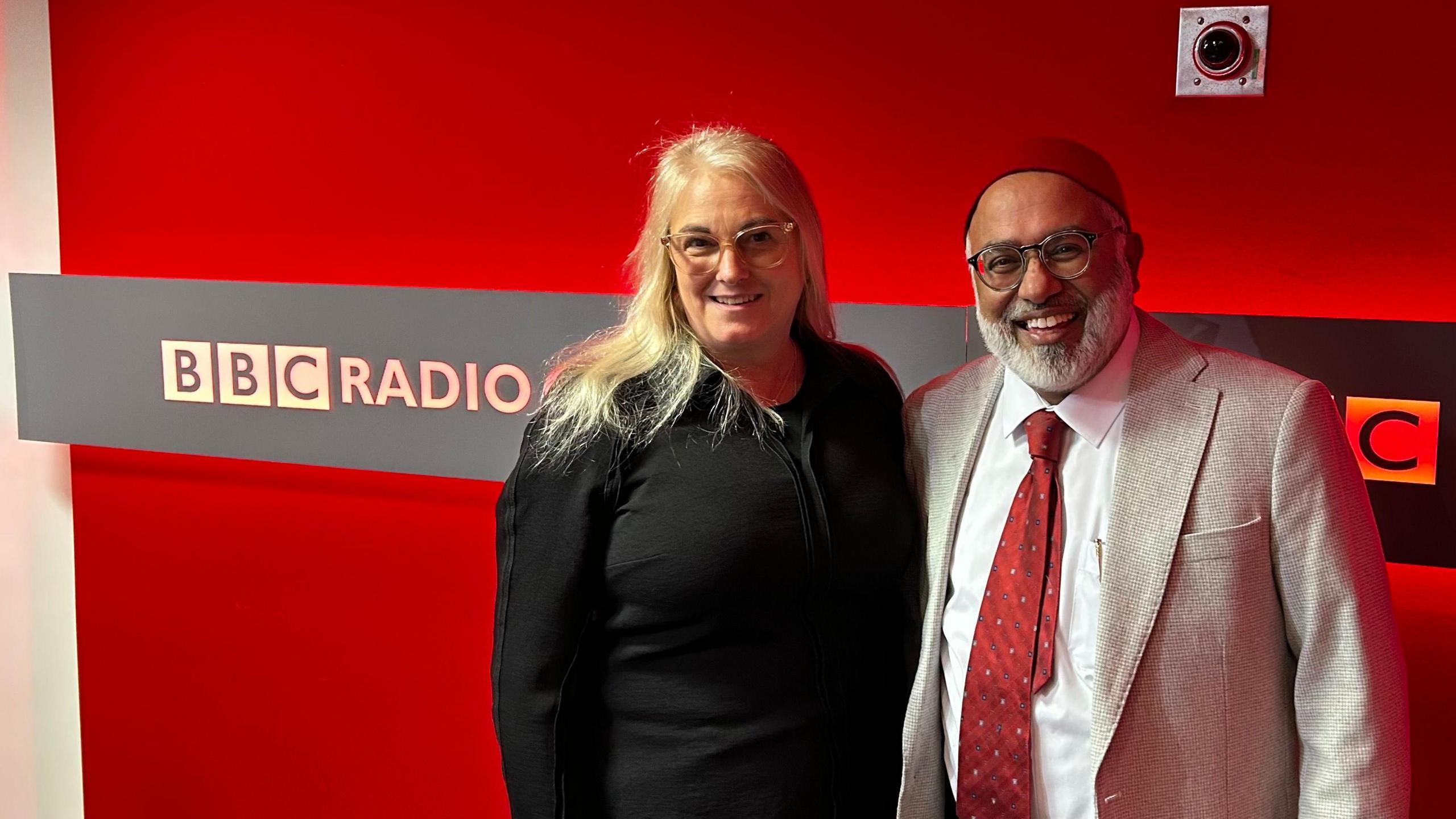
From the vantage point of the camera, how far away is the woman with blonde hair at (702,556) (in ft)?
6.68

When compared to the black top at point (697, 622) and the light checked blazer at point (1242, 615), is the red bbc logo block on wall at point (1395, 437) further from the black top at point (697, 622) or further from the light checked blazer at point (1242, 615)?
the black top at point (697, 622)

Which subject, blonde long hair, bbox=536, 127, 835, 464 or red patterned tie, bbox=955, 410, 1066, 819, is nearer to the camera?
red patterned tie, bbox=955, 410, 1066, 819

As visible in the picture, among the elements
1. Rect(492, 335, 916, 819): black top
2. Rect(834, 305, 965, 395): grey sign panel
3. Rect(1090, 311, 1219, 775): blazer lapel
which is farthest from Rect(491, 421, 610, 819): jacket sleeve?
Rect(834, 305, 965, 395): grey sign panel

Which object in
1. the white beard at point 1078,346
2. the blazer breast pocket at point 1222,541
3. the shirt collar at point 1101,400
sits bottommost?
the blazer breast pocket at point 1222,541

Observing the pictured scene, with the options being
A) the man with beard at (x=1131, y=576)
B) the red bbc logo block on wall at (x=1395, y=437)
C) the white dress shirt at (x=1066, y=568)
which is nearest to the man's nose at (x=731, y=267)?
the man with beard at (x=1131, y=576)

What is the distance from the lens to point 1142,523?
1821mm

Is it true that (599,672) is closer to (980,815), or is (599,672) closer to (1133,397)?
(980,815)

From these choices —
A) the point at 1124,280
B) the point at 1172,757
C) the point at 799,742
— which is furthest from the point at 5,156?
the point at 1172,757

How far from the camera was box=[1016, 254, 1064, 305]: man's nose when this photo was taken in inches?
74.4

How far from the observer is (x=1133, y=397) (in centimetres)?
190

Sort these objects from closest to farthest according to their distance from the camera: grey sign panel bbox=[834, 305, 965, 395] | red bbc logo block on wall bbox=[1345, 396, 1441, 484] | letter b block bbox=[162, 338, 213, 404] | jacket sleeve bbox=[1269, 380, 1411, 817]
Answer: jacket sleeve bbox=[1269, 380, 1411, 817], red bbc logo block on wall bbox=[1345, 396, 1441, 484], grey sign panel bbox=[834, 305, 965, 395], letter b block bbox=[162, 338, 213, 404]

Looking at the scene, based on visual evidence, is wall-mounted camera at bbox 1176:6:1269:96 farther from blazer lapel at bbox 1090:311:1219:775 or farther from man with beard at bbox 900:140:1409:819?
blazer lapel at bbox 1090:311:1219:775

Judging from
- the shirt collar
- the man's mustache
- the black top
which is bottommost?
the black top

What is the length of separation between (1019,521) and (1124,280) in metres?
0.38
